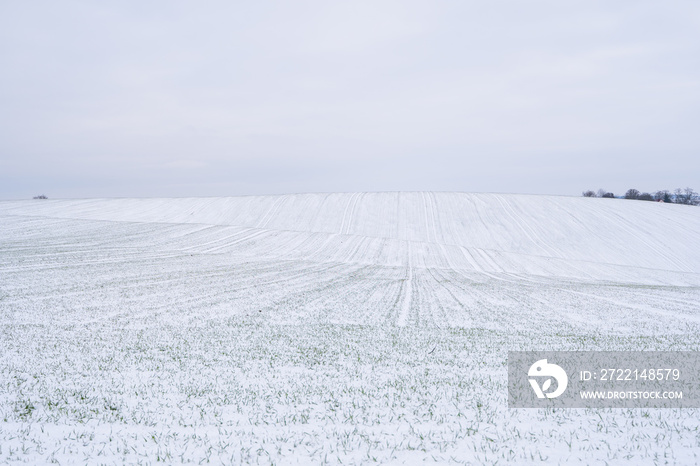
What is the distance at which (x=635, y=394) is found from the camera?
985 centimetres

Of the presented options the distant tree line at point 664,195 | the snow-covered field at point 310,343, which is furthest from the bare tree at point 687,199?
the snow-covered field at point 310,343

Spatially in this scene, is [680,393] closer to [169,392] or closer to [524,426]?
[524,426]

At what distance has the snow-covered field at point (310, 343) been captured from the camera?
7.82 m

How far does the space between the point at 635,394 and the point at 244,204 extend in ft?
249

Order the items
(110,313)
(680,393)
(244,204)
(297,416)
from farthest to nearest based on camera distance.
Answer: (244,204), (110,313), (680,393), (297,416)

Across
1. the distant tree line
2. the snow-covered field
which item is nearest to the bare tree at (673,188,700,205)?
the distant tree line

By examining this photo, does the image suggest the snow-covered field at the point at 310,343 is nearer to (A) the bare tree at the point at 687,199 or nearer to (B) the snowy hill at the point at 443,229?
(B) the snowy hill at the point at 443,229

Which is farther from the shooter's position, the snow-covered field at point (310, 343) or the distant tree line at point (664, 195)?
the distant tree line at point (664, 195)

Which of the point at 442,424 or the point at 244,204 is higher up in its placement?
the point at 244,204

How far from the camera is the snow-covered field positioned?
7.82 metres

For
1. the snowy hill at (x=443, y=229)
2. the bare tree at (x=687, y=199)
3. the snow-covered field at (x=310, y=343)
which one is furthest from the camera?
the bare tree at (x=687, y=199)

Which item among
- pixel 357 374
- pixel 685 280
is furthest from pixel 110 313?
pixel 685 280

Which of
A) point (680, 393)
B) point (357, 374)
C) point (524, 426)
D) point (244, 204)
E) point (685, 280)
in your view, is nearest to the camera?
point (524, 426)

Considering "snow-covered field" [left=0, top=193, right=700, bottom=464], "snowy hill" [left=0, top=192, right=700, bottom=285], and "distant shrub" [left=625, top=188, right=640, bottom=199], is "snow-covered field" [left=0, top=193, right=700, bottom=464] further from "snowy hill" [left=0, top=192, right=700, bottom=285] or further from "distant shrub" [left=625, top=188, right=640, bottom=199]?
"distant shrub" [left=625, top=188, right=640, bottom=199]
